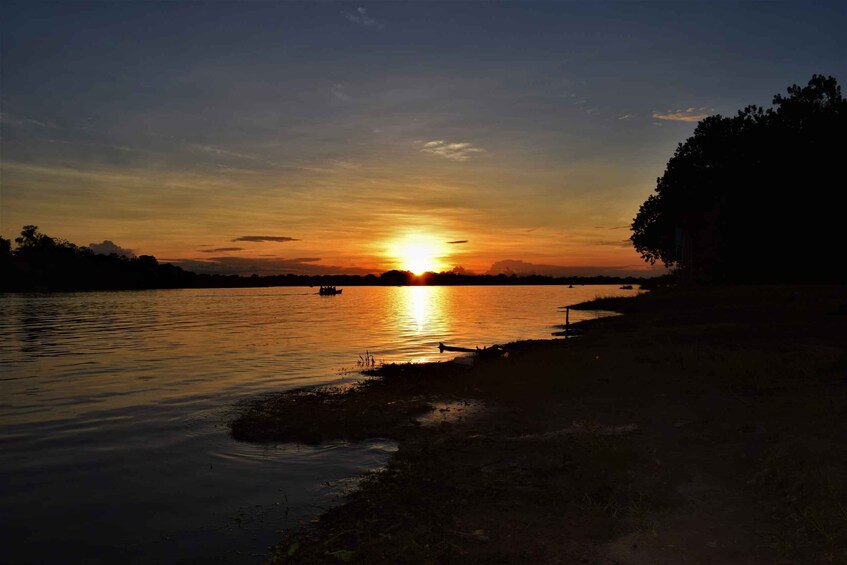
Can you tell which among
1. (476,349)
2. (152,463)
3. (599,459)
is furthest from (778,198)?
(152,463)

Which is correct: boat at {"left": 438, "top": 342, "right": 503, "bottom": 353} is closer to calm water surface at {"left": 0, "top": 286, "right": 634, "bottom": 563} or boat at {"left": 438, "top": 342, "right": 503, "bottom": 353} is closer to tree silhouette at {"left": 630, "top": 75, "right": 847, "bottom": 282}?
calm water surface at {"left": 0, "top": 286, "right": 634, "bottom": 563}

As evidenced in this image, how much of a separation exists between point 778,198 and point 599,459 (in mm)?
55403

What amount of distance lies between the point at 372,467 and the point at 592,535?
591cm

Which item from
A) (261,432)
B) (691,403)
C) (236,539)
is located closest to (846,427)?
(691,403)

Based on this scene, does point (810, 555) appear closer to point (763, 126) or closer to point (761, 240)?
point (761, 240)

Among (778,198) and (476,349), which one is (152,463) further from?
(778,198)

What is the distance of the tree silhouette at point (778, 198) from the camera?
53.8m

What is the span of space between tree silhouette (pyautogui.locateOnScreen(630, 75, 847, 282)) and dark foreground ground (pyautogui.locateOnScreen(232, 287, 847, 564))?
37.3 meters

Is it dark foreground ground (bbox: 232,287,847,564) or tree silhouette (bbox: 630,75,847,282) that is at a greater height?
tree silhouette (bbox: 630,75,847,282)

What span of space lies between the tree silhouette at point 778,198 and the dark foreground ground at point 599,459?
37.3 metres

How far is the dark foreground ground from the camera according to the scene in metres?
8.08

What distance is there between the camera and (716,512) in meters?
8.87

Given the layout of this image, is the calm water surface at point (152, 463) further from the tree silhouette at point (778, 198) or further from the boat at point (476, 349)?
the tree silhouette at point (778, 198)

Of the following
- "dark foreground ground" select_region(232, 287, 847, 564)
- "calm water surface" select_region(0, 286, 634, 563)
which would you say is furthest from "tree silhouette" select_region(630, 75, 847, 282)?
"calm water surface" select_region(0, 286, 634, 563)
